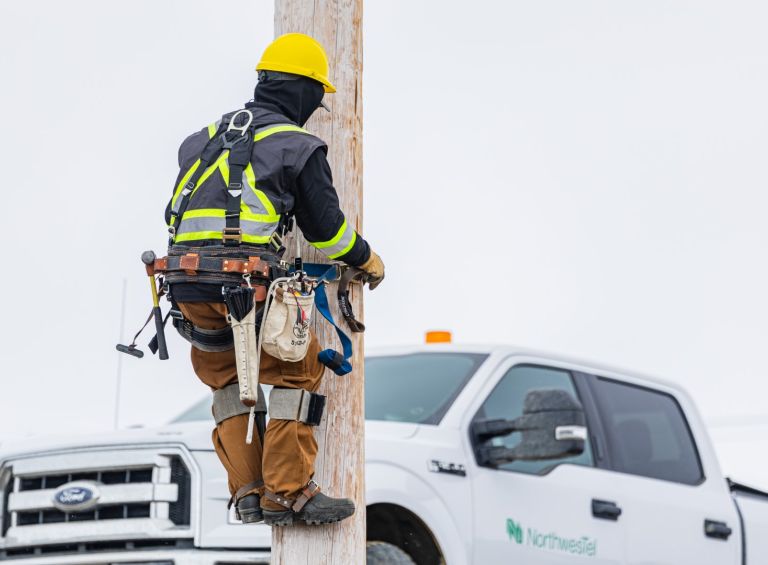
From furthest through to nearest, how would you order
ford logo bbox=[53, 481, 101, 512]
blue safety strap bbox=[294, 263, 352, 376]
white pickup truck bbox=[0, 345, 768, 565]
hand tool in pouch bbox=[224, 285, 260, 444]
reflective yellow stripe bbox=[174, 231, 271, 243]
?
1. ford logo bbox=[53, 481, 101, 512]
2. white pickup truck bbox=[0, 345, 768, 565]
3. blue safety strap bbox=[294, 263, 352, 376]
4. reflective yellow stripe bbox=[174, 231, 271, 243]
5. hand tool in pouch bbox=[224, 285, 260, 444]

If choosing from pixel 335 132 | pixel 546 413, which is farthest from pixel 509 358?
pixel 335 132

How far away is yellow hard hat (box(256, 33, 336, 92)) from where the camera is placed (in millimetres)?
4074

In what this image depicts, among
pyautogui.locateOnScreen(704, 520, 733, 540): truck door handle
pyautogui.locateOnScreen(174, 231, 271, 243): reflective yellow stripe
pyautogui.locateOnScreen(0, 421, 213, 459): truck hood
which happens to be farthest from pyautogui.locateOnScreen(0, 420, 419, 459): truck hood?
pyautogui.locateOnScreen(704, 520, 733, 540): truck door handle

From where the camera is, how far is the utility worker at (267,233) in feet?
12.8

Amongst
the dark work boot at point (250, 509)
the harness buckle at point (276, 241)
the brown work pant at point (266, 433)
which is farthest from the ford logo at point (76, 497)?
the harness buckle at point (276, 241)

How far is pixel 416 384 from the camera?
668 cm

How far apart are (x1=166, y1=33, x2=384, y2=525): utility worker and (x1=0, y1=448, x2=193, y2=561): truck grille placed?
5.39 ft

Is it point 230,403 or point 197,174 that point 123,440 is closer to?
point 230,403

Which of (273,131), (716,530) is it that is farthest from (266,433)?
(716,530)

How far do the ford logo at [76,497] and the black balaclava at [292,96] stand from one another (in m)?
2.39

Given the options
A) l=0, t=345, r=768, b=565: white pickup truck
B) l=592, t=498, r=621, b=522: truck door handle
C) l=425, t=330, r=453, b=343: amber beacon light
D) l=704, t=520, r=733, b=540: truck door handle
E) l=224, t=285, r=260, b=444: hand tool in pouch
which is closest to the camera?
l=224, t=285, r=260, b=444: hand tool in pouch

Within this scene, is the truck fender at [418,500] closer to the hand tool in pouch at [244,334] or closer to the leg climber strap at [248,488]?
the leg climber strap at [248,488]

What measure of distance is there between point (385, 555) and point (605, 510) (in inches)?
65.0

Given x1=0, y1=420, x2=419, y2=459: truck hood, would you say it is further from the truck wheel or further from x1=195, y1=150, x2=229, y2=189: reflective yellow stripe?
x1=195, y1=150, x2=229, y2=189: reflective yellow stripe
